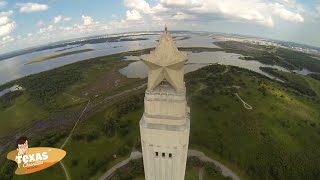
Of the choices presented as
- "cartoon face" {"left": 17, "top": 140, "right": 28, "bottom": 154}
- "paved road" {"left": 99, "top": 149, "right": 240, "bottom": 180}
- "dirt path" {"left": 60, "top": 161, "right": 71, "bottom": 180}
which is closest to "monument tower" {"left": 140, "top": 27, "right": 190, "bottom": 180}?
"cartoon face" {"left": 17, "top": 140, "right": 28, "bottom": 154}

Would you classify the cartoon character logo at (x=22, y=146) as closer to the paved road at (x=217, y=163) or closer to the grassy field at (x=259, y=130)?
the paved road at (x=217, y=163)

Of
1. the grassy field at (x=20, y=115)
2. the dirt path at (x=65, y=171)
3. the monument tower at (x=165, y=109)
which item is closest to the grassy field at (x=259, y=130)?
the dirt path at (x=65, y=171)

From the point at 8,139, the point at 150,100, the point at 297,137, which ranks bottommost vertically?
the point at 8,139

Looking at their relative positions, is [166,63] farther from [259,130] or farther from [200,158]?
[259,130]

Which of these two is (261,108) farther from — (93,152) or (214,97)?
(93,152)

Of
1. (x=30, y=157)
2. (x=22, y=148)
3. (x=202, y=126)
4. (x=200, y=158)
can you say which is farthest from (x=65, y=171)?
(x=22, y=148)

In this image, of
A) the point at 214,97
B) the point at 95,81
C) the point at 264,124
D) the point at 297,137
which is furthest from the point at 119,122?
the point at 95,81

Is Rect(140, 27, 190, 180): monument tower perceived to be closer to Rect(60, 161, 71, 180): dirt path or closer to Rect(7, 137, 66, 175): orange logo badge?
Rect(7, 137, 66, 175): orange logo badge
